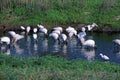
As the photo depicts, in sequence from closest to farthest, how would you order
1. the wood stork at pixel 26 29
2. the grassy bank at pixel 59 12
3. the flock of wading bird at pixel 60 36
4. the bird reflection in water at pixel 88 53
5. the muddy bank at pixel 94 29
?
the bird reflection in water at pixel 88 53
the flock of wading bird at pixel 60 36
the wood stork at pixel 26 29
the muddy bank at pixel 94 29
the grassy bank at pixel 59 12

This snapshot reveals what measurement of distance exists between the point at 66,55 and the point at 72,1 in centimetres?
1251

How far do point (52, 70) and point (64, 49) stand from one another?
1146cm

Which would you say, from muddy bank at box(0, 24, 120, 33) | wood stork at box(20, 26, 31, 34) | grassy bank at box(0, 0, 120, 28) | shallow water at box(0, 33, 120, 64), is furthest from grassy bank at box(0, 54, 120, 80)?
grassy bank at box(0, 0, 120, 28)

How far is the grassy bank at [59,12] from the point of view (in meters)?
31.6

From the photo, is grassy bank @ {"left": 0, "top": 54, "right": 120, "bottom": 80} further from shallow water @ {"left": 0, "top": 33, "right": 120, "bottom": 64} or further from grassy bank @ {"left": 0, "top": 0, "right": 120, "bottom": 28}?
grassy bank @ {"left": 0, "top": 0, "right": 120, "bottom": 28}

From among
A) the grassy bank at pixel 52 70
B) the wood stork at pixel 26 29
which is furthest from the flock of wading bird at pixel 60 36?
the grassy bank at pixel 52 70

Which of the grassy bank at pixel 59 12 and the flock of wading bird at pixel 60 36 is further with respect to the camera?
the grassy bank at pixel 59 12

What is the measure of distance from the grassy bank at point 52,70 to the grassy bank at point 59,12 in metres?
15.1

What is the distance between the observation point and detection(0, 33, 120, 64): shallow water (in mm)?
21391

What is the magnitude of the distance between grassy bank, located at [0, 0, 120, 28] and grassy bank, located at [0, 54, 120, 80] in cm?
1509

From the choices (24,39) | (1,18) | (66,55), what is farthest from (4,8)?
(66,55)

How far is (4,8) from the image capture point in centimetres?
3234

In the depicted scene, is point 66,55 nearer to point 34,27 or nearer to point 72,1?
point 34,27

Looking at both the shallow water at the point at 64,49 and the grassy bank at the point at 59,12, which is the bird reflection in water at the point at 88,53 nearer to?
the shallow water at the point at 64,49
